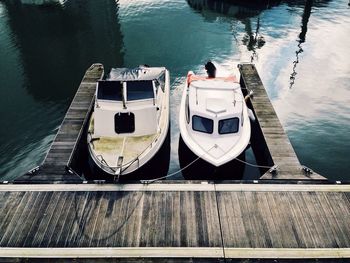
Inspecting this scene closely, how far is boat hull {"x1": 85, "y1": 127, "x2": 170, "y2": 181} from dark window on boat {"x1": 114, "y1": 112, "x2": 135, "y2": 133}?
240 centimetres

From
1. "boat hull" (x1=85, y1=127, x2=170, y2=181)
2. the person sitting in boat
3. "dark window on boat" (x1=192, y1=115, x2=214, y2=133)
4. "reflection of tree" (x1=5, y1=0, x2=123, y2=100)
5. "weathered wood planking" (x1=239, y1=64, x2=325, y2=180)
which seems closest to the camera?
"weathered wood planking" (x1=239, y1=64, x2=325, y2=180)

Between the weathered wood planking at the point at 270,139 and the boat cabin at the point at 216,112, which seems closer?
the weathered wood planking at the point at 270,139

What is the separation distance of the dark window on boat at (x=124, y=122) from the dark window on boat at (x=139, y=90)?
1.67m

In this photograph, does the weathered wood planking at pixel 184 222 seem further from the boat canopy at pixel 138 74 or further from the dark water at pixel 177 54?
the boat canopy at pixel 138 74

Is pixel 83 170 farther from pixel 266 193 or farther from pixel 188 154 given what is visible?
pixel 266 193

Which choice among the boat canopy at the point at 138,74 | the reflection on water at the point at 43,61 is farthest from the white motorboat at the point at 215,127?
the reflection on water at the point at 43,61

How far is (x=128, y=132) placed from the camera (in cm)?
2202

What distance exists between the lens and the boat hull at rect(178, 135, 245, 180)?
20.5m

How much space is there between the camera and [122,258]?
47.2ft

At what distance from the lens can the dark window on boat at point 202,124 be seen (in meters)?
→ 21.5

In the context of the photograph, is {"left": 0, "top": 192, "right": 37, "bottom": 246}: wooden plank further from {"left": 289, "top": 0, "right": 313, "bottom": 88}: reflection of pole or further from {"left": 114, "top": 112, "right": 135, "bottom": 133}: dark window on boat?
{"left": 289, "top": 0, "right": 313, "bottom": 88}: reflection of pole

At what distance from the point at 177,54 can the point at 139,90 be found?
16974mm

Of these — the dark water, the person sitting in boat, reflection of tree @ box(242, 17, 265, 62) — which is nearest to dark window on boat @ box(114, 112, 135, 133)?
the dark water

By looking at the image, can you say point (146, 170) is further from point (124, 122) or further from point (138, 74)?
point (138, 74)
